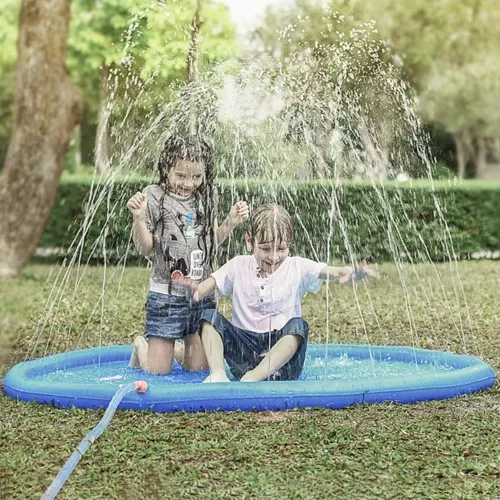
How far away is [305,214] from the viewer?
1193 centimetres

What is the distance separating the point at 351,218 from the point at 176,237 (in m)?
7.56

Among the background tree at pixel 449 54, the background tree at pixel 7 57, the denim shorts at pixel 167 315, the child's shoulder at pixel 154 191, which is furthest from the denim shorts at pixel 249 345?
the background tree at pixel 7 57

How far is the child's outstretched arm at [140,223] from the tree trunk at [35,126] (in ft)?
23.5

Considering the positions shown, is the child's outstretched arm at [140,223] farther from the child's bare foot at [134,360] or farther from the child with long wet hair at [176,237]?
the child's bare foot at [134,360]

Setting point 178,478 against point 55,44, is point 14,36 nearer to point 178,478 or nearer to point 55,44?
point 55,44

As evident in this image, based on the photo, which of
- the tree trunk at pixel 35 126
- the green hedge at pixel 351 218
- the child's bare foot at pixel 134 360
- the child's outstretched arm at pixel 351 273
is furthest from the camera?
the tree trunk at pixel 35 126

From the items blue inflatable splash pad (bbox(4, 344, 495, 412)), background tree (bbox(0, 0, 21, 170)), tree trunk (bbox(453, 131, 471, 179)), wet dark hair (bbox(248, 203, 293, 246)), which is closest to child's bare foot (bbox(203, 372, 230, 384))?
blue inflatable splash pad (bbox(4, 344, 495, 412))

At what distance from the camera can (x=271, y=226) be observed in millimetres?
4965

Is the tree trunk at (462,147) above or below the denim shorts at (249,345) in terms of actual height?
above

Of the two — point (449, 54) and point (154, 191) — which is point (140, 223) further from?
point (449, 54)

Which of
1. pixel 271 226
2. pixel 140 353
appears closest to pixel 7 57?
pixel 140 353

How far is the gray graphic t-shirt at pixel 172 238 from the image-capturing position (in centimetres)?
529

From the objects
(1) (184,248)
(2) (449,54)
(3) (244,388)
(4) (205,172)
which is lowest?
(3) (244,388)

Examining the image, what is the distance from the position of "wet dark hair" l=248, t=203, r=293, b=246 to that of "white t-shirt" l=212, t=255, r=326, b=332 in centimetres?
15
